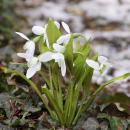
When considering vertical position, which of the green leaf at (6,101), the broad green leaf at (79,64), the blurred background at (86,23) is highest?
the broad green leaf at (79,64)

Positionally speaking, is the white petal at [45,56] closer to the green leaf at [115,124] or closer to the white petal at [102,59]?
the white petal at [102,59]

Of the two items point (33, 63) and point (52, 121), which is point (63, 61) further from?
point (52, 121)

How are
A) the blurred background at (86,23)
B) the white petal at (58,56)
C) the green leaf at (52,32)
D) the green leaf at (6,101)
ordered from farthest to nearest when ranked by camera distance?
1. the blurred background at (86,23)
2. the green leaf at (6,101)
3. the green leaf at (52,32)
4. the white petal at (58,56)

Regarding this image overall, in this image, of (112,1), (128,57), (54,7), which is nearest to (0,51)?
(128,57)

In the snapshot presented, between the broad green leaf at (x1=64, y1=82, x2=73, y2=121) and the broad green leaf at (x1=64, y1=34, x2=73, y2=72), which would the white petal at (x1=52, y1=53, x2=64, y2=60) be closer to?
the broad green leaf at (x1=64, y1=34, x2=73, y2=72)

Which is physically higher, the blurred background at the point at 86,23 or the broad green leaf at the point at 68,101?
the broad green leaf at the point at 68,101

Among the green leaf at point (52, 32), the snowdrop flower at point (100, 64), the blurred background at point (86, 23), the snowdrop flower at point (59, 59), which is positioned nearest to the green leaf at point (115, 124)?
the snowdrop flower at point (100, 64)
